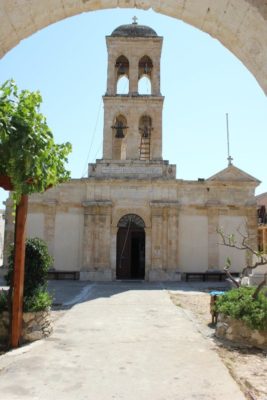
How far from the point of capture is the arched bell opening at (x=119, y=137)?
22.2 m

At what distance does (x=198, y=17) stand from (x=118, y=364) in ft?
14.7

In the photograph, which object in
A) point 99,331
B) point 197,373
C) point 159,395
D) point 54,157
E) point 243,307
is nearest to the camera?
point 159,395

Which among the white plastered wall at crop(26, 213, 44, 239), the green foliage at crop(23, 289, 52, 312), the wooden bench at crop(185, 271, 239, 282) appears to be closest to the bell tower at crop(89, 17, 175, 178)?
the white plastered wall at crop(26, 213, 44, 239)

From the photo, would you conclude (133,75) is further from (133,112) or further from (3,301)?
(3,301)

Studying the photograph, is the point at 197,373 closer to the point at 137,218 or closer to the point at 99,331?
the point at 99,331

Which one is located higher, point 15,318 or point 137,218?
point 137,218

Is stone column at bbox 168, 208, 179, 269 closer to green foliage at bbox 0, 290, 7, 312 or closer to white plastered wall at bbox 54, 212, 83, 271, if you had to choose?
white plastered wall at bbox 54, 212, 83, 271

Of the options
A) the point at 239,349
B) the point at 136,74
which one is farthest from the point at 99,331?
the point at 136,74

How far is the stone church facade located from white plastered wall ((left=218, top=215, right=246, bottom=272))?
53mm

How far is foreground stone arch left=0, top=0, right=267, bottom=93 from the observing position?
138 inches

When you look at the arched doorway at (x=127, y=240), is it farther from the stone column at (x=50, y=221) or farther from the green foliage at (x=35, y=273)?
the green foliage at (x=35, y=273)

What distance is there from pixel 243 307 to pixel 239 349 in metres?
0.74

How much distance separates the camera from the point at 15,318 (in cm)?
673

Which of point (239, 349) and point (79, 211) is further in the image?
point (79, 211)
